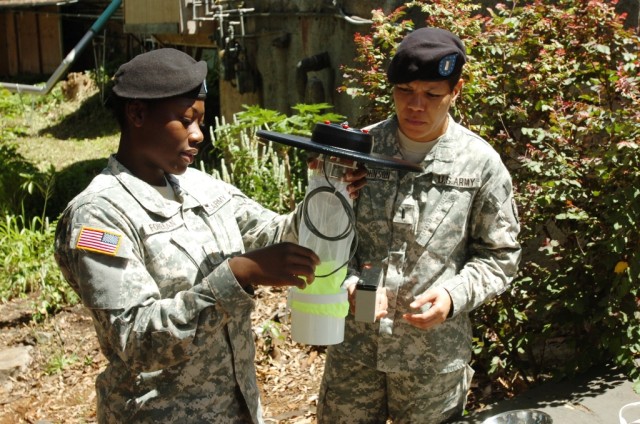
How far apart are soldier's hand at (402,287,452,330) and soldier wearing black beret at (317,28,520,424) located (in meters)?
0.04

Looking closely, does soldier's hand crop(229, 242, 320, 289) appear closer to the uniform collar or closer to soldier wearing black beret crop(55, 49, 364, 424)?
soldier wearing black beret crop(55, 49, 364, 424)

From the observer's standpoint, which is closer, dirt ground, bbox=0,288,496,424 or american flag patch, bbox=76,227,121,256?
american flag patch, bbox=76,227,121,256

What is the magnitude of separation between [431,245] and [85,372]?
11.8ft

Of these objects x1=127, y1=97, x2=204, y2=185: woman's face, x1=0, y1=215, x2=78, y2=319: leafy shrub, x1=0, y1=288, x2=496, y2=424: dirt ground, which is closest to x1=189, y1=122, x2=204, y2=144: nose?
x1=127, y1=97, x2=204, y2=185: woman's face

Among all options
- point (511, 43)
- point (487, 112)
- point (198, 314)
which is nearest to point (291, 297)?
point (198, 314)

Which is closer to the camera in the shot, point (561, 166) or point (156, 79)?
point (156, 79)

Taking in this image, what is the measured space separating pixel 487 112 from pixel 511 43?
0.40 metres

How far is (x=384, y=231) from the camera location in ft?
9.63

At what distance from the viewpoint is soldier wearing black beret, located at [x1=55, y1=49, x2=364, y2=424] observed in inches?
84.4

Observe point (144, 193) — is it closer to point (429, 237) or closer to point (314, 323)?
point (314, 323)

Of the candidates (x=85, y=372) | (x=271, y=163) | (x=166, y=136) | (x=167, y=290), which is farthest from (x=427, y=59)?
(x=271, y=163)

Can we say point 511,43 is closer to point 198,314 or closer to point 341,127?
point 341,127

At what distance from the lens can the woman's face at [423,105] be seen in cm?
281

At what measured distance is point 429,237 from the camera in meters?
2.89
